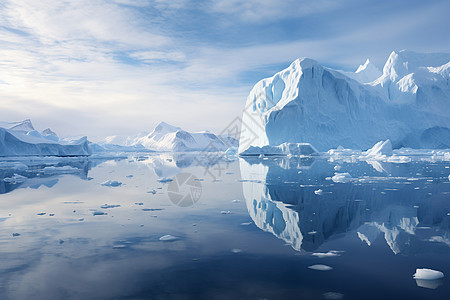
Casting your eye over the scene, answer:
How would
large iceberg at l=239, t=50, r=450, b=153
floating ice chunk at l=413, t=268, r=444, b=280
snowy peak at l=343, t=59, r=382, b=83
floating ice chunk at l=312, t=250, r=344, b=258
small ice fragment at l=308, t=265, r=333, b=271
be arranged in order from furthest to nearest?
snowy peak at l=343, t=59, r=382, b=83 < large iceberg at l=239, t=50, r=450, b=153 < floating ice chunk at l=312, t=250, r=344, b=258 < small ice fragment at l=308, t=265, r=333, b=271 < floating ice chunk at l=413, t=268, r=444, b=280

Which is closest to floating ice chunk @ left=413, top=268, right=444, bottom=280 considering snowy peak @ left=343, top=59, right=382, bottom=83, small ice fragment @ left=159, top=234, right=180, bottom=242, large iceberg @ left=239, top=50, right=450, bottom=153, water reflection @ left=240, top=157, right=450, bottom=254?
water reflection @ left=240, top=157, right=450, bottom=254

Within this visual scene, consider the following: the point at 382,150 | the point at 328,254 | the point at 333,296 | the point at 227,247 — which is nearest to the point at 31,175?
the point at 227,247

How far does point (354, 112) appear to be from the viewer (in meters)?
39.9

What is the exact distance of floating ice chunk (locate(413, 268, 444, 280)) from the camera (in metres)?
3.73

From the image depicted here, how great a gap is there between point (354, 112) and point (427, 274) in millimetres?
39190

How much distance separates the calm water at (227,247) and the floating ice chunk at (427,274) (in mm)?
96

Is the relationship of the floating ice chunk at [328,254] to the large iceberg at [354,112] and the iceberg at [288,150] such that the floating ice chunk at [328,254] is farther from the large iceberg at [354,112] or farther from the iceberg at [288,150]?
the large iceberg at [354,112]

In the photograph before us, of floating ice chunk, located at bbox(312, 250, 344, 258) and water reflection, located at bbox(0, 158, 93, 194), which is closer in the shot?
floating ice chunk, located at bbox(312, 250, 344, 258)

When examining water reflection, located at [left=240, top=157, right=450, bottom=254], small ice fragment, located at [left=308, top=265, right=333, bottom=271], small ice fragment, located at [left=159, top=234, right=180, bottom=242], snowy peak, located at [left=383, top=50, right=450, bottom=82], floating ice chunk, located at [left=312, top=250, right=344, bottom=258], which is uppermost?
snowy peak, located at [left=383, top=50, right=450, bottom=82]

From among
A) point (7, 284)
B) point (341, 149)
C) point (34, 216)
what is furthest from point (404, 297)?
point (341, 149)

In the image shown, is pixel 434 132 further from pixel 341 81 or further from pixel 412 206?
pixel 412 206

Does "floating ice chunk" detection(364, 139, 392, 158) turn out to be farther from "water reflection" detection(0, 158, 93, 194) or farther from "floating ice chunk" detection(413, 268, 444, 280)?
"floating ice chunk" detection(413, 268, 444, 280)

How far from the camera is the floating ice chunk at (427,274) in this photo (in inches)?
147

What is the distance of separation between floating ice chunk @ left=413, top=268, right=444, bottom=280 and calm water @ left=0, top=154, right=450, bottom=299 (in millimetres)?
96
